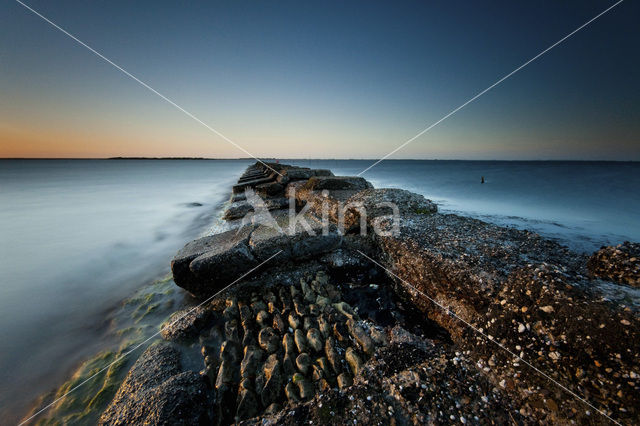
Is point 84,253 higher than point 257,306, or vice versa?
point 257,306

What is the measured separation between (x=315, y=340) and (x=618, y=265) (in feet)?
10.8

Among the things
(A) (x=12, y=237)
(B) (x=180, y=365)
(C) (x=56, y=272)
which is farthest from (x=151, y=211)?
(B) (x=180, y=365)

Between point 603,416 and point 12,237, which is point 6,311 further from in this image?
point 603,416

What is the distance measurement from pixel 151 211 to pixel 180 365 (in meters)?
13.5

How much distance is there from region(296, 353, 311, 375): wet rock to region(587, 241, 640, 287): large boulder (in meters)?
3.16

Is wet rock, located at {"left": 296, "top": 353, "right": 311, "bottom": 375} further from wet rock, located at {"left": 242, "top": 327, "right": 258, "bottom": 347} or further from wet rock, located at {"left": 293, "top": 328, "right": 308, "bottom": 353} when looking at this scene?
wet rock, located at {"left": 242, "top": 327, "right": 258, "bottom": 347}

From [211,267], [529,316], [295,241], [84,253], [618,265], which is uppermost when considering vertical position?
[618,265]

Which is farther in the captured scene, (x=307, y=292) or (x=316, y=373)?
(x=307, y=292)

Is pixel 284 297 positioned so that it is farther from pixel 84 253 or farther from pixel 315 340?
pixel 84 253

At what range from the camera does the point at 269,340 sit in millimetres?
2934

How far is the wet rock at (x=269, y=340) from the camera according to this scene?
2852 mm

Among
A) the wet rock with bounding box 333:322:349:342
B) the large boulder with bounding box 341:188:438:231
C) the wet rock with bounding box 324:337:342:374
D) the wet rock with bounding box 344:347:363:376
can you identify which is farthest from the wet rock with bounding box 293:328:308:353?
the large boulder with bounding box 341:188:438:231

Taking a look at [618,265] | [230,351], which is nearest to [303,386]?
[230,351]

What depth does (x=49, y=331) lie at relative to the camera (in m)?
3.92
